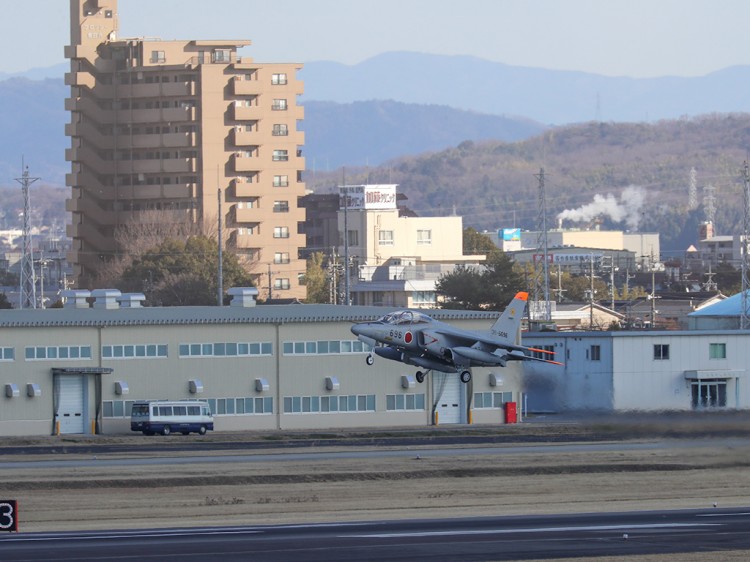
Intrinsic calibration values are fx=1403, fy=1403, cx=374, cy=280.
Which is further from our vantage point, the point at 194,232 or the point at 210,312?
the point at 194,232

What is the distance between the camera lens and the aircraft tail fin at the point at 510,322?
230 ft

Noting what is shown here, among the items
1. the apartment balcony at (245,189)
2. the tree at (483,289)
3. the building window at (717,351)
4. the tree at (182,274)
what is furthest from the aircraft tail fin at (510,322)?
the apartment balcony at (245,189)

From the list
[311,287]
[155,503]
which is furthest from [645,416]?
[311,287]

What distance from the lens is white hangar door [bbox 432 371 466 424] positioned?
96.4 m

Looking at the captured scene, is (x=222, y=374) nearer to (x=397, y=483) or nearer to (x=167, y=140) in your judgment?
(x=397, y=483)

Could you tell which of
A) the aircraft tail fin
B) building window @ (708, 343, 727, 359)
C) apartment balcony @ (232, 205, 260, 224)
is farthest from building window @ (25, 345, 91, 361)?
apartment balcony @ (232, 205, 260, 224)

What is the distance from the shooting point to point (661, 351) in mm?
97812

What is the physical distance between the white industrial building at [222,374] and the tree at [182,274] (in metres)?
57.0

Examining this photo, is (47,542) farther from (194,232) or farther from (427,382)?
(194,232)

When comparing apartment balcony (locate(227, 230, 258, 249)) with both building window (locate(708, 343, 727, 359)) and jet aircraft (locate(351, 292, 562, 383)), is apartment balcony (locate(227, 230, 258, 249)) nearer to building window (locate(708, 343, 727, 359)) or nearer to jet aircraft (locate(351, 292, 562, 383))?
building window (locate(708, 343, 727, 359))

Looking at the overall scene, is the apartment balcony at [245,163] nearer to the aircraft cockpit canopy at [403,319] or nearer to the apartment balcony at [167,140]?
the apartment balcony at [167,140]

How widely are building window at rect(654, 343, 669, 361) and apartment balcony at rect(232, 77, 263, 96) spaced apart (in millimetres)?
95720

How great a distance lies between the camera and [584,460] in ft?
226

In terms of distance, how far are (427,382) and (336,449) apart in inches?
858
